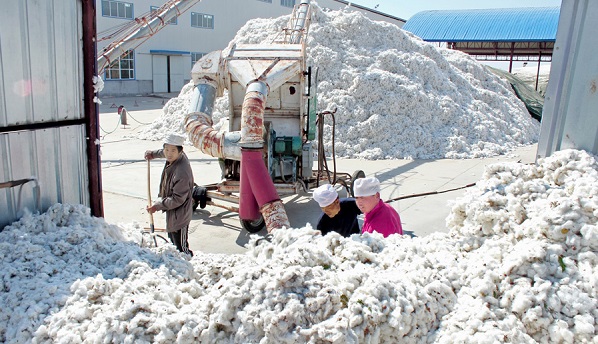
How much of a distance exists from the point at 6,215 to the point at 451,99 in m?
12.6

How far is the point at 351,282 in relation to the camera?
7.18 ft

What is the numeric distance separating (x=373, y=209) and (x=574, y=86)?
1.60 metres

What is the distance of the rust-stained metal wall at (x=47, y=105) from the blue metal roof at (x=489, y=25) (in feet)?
91.5

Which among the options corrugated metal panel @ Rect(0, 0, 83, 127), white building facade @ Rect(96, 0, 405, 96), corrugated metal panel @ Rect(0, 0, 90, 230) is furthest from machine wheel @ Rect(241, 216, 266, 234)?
white building facade @ Rect(96, 0, 405, 96)

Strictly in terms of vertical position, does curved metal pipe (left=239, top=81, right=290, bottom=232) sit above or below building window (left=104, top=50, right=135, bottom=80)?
below

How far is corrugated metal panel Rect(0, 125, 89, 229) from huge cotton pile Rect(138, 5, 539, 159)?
9.06 m

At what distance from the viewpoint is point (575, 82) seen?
9.15 ft

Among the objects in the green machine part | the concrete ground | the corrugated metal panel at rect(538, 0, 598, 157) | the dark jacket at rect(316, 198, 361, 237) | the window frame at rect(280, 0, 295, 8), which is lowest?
the concrete ground

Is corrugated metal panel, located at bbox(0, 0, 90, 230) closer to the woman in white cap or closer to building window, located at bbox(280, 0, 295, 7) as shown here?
the woman in white cap

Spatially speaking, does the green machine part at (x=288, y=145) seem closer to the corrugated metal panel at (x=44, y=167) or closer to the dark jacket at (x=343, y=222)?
the dark jacket at (x=343, y=222)

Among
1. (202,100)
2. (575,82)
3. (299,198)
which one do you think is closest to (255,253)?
(575,82)

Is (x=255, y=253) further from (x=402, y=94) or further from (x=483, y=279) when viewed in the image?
(x=402, y=94)

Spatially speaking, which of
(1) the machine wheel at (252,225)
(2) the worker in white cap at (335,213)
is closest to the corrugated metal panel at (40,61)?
(2) the worker in white cap at (335,213)

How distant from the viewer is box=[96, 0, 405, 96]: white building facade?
28609 mm
